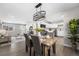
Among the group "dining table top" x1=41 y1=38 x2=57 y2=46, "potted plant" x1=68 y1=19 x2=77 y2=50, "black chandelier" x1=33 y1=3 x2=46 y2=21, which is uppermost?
"black chandelier" x1=33 y1=3 x2=46 y2=21

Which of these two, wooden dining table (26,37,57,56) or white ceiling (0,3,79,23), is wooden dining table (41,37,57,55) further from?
white ceiling (0,3,79,23)

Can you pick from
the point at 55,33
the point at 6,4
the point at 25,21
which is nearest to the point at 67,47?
the point at 55,33

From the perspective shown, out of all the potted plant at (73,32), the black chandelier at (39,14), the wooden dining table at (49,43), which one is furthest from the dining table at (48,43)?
the black chandelier at (39,14)

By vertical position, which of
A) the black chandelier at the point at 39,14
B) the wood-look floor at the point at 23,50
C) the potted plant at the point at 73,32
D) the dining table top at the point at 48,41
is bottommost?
the wood-look floor at the point at 23,50

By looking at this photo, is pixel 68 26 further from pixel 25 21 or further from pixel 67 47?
pixel 25 21

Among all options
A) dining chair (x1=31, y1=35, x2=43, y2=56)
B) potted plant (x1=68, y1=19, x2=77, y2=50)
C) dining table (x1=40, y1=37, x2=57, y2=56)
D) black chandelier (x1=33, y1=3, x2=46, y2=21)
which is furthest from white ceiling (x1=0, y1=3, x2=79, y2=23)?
dining table (x1=40, y1=37, x2=57, y2=56)

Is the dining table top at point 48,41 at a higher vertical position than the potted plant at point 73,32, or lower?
lower

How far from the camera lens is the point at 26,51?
2.21m

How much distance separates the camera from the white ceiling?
2.07m

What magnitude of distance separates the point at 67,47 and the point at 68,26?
54cm

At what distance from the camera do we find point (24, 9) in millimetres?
2125

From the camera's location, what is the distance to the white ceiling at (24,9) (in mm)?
2072

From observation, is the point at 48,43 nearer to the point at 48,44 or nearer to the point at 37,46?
the point at 48,44

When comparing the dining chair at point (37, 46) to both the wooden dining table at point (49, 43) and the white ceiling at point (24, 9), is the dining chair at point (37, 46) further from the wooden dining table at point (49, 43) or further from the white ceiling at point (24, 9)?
the white ceiling at point (24, 9)
